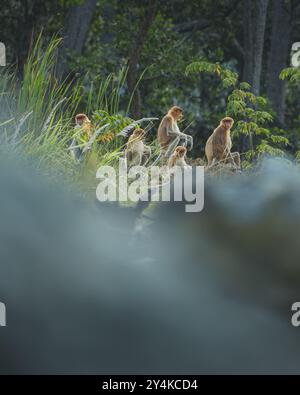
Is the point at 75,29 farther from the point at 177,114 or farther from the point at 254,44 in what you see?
the point at 177,114

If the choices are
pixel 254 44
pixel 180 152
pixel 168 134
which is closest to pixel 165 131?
pixel 168 134

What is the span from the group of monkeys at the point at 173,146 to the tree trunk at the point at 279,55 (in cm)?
777

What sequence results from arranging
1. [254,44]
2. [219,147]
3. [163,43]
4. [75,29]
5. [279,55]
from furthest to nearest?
[279,55] → [163,43] → [75,29] → [254,44] → [219,147]

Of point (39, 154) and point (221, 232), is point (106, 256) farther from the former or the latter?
point (39, 154)

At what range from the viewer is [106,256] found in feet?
13.3

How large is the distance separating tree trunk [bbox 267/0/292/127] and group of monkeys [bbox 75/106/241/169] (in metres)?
7.77

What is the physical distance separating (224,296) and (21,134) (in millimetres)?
2562

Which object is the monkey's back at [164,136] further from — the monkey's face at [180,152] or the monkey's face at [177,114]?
the monkey's face at [180,152]

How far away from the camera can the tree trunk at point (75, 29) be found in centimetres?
1523

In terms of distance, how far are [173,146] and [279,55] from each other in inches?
365

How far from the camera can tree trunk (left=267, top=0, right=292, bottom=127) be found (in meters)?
16.7

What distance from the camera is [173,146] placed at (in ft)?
26.2

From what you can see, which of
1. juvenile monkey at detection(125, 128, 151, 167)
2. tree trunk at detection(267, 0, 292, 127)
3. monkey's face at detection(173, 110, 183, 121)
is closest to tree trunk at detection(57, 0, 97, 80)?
tree trunk at detection(267, 0, 292, 127)

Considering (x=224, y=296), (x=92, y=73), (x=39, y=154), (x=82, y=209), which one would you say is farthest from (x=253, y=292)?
(x=92, y=73)
